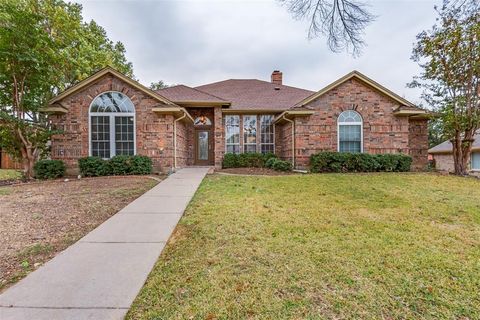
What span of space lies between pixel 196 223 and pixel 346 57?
5437 millimetres

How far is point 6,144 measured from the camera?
1159 centimetres

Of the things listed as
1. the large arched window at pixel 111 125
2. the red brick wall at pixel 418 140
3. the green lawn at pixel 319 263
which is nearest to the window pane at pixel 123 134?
the large arched window at pixel 111 125

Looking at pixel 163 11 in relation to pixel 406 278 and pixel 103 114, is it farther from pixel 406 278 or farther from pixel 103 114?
pixel 406 278

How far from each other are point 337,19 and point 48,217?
7.36 m

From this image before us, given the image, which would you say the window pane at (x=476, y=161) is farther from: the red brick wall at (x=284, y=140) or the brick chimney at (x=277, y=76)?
the red brick wall at (x=284, y=140)

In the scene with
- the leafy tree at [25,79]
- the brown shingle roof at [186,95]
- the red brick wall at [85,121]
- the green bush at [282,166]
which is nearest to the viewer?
the leafy tree at [25,79]

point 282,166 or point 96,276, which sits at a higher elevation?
point 282,166

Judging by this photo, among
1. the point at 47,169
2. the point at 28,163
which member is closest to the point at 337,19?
the point at 47,169

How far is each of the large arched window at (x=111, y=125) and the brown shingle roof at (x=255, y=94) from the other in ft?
18.1

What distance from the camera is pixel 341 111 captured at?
13.1 metres

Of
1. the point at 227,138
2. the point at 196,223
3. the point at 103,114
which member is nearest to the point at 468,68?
the point at 227,138

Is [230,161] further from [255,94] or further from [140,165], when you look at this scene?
[255,94]

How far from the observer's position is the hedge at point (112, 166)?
11125 millimetres

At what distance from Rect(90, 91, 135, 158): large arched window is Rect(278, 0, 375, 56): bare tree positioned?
8.78 metres
